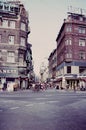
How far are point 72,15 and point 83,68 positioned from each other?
14035 millimetres

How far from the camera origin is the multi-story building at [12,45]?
47688 mm

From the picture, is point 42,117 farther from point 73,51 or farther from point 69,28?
point 69,28

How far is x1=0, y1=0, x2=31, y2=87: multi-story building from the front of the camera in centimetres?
4769

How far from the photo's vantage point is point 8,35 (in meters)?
48.7

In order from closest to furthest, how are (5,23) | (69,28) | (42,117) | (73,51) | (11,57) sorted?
(42,117) < (11,57) < (5,23) < (73,51) < (69,28)

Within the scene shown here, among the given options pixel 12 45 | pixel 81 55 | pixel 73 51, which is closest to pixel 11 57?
pixel 12 45

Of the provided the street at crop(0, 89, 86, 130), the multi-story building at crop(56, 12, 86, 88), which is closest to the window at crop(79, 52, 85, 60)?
the multi-story building at crop(56, 12, 86, 88)

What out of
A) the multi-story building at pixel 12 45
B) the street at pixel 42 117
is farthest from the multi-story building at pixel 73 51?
the street at pixel 42 117

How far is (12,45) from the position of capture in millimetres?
48344

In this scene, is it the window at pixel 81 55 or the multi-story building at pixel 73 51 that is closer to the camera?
the multi-story building at pixel 73 51

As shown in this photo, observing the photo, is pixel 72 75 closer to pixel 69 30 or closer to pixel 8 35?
pixel 69 30

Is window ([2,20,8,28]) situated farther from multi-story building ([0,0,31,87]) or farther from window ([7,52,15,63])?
window ([7,52,15,63])

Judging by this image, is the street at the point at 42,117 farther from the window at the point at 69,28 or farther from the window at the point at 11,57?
the window at the point at 69,28

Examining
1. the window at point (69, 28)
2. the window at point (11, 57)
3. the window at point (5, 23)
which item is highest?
the window at point (69, 28)
